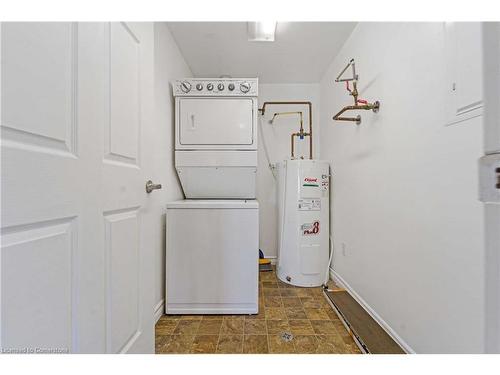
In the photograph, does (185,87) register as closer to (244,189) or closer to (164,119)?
(164,119)

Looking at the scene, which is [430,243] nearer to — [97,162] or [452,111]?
[452,111]

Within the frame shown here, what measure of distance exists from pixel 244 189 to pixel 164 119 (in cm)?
96

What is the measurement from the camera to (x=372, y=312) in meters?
1.55

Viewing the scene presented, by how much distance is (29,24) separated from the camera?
493 mm

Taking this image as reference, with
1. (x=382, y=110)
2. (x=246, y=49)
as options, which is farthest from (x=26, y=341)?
(x=246, y=49)

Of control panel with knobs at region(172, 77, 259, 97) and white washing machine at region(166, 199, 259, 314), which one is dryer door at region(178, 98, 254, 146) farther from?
white washing machine at region(166, 199, 259, 314)

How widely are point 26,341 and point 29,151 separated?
421 millimetres

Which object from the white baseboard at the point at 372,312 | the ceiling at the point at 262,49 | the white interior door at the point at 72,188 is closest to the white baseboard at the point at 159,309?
the white interior door at the point at 72,188

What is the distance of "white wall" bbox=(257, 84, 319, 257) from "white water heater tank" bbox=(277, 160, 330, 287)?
0.56 metres

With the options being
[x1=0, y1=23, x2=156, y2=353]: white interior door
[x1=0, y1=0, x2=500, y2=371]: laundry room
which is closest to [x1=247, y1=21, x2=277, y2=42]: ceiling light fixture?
[x1=0, y1=0, x2=500, y2=371]: laundry room

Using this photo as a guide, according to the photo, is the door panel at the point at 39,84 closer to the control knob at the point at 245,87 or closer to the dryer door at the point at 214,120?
the dryer door at the point at 214,120

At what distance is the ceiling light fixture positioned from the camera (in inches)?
67.0

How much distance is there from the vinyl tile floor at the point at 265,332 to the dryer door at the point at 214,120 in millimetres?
1456

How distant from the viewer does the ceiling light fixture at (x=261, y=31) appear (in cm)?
170
